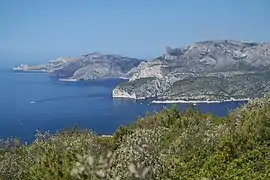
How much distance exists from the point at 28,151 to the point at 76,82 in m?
116

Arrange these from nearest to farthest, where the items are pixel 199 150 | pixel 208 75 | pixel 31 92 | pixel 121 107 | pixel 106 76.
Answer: pixel 199 150, pixel 121 107, pixel 31 92, pixel 208 75, pixel 106 76

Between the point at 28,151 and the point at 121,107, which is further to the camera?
the point at 121,107

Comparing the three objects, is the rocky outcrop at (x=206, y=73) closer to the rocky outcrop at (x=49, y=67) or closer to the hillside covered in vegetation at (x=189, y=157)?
the rocky outcrop at (x=49, y=67)

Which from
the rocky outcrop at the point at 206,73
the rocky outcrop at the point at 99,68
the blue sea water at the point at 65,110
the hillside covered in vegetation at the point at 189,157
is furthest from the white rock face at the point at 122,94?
the hillside covered in vegetation at the point at 189,157

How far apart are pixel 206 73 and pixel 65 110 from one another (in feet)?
165

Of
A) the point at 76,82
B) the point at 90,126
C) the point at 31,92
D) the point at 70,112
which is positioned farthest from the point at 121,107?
the point at 76,82

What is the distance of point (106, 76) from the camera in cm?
15112

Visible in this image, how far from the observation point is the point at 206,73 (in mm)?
113875

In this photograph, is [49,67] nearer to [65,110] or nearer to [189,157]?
[65,110]

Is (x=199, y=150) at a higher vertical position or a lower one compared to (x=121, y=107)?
higher

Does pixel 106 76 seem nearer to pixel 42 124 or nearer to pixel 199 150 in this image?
pixel 42 124

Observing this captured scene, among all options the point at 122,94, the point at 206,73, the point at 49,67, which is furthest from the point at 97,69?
the point at 122,94

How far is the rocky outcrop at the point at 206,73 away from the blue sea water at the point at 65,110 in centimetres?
776

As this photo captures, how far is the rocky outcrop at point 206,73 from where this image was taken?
93.1 meters
